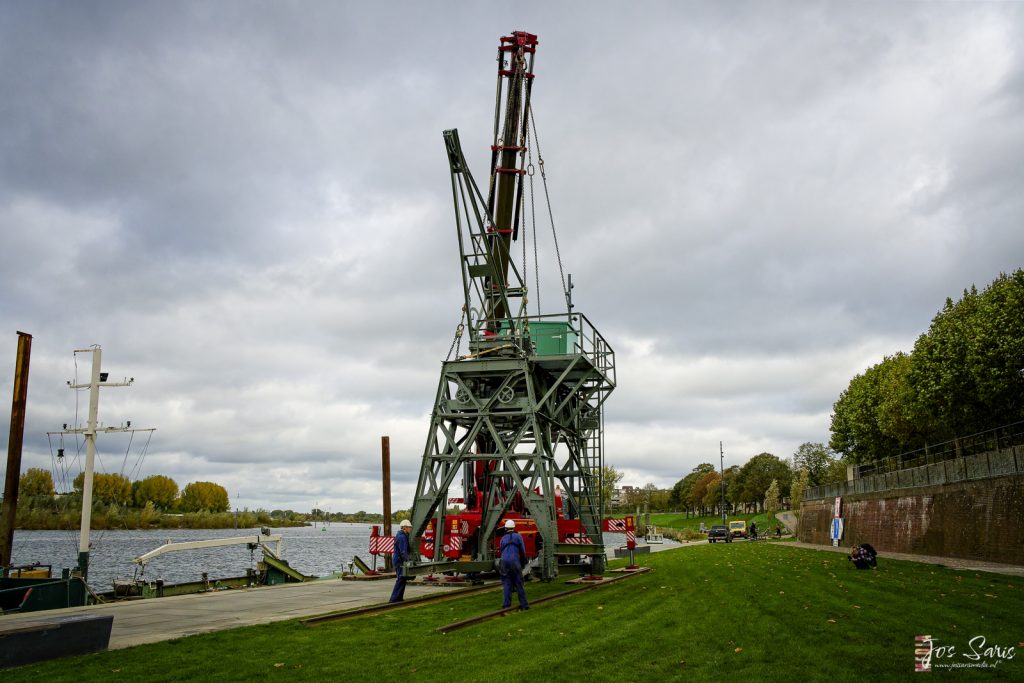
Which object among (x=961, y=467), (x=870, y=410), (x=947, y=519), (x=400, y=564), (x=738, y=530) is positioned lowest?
(x=738, y=530)

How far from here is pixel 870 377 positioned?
5481 centimetres

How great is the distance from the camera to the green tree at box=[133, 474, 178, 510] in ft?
412

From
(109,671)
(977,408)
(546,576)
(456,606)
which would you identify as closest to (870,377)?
(977,408)

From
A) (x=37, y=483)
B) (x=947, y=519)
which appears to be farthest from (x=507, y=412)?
(x=37, y=483)

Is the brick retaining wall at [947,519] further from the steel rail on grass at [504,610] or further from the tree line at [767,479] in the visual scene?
the tree line at [767,479]

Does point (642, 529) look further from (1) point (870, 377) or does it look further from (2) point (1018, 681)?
(2) point (1018, 681)

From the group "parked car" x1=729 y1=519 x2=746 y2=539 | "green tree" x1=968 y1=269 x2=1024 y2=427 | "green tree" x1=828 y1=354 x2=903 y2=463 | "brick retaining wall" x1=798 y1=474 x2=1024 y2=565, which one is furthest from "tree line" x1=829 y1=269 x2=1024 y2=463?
"parked car" x1=729 y1=519 x2=746 y2=539

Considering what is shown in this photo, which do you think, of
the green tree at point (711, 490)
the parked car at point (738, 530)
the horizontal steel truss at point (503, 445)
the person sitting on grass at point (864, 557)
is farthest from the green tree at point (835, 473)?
the horizontal steel truss at point (503, 445)

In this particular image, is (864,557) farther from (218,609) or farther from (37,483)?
(37,483)

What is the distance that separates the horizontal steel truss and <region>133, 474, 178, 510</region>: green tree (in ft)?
390

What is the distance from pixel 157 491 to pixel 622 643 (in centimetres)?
13401

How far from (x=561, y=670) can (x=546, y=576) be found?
452 inches

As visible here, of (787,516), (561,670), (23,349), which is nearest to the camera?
(561,670)

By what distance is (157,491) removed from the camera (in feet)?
417
